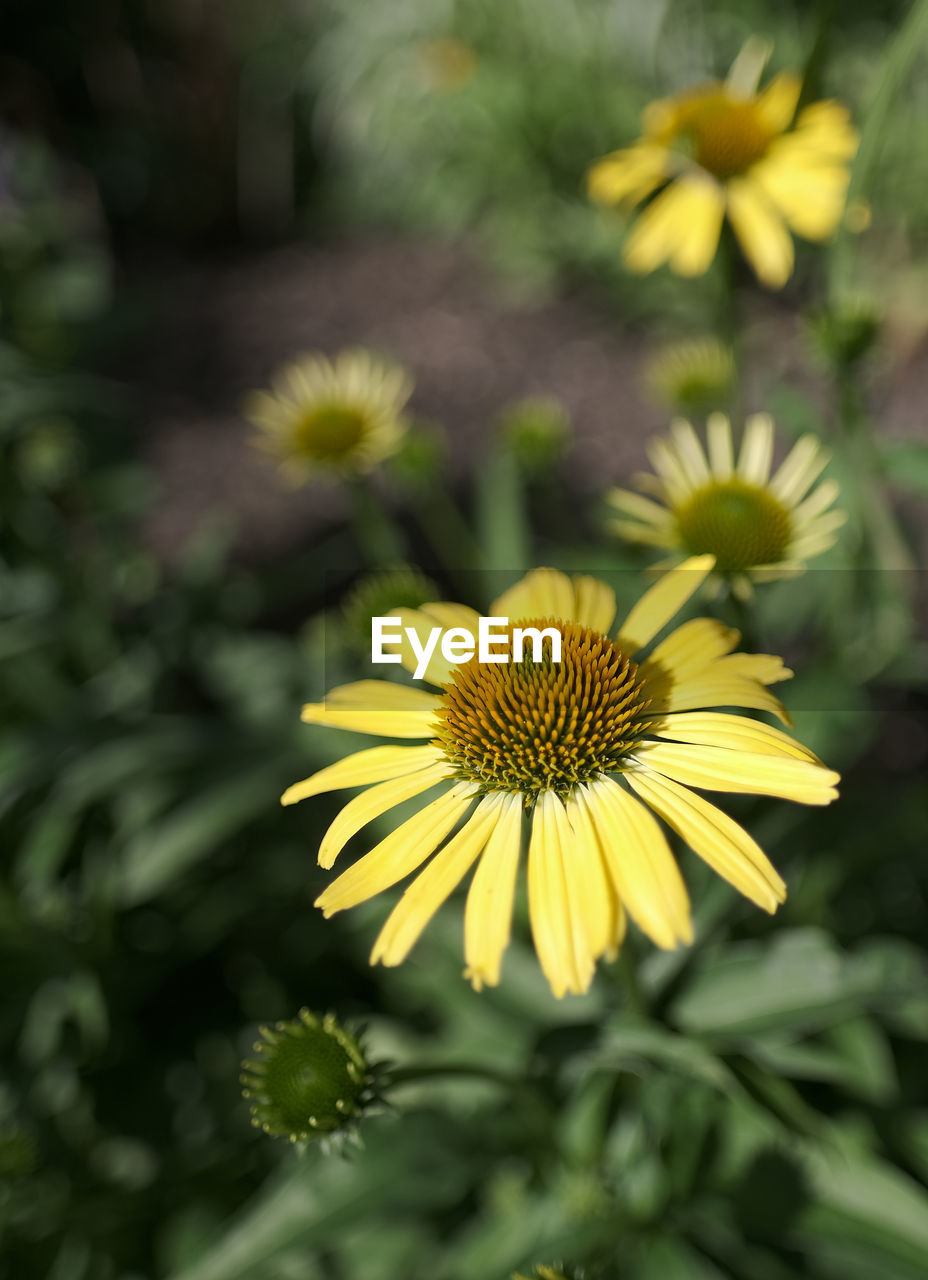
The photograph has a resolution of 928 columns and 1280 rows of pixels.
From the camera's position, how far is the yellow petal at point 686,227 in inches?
50.8

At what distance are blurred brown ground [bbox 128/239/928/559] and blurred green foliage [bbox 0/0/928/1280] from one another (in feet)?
2.75

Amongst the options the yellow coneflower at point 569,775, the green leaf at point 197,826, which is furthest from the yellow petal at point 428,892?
the green leaf at point 197,826

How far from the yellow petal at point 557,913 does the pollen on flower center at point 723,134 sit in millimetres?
994

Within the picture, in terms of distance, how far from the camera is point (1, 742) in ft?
5.21

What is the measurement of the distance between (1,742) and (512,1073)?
3.33ft

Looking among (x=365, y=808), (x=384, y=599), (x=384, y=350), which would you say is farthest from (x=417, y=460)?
(x=384, y=350)

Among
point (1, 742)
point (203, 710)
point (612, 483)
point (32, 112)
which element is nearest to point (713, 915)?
point (1, 742)

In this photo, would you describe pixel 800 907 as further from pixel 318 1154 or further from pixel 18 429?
pixel 18 429

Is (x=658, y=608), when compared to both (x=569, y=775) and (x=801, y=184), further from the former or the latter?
(x=801, y=184)

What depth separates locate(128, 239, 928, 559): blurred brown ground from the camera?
3.22m

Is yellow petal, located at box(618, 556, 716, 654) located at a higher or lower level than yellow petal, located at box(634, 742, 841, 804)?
higher

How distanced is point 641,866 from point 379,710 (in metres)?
0.28

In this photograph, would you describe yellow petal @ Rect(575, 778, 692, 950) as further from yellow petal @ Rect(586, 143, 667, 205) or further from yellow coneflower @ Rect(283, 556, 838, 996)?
yellow petal @ Rect(586, 143, 667, 205)

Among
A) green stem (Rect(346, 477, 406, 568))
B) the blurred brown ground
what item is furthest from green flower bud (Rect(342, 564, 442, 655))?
the blurred brown ground
